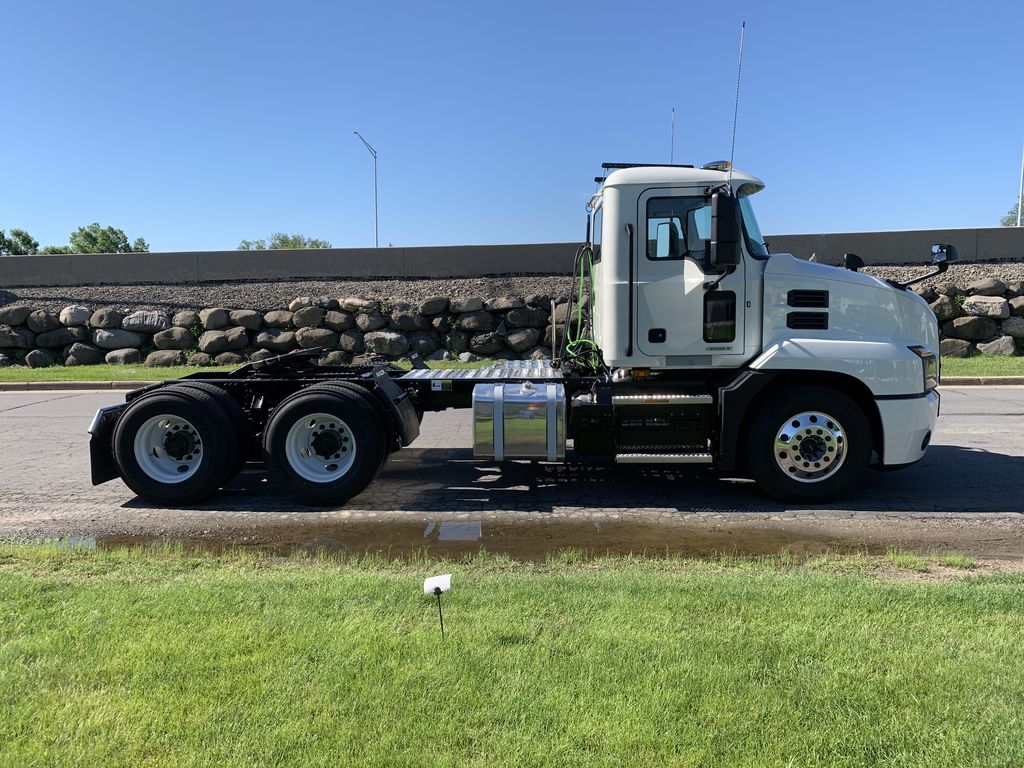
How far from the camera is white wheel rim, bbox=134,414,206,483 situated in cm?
671

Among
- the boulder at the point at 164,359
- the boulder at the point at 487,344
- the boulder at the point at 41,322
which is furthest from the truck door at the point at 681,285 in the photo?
the boulder at the point at 41,322

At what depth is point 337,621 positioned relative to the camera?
3598mm

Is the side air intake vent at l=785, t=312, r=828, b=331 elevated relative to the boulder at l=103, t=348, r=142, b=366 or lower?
elevated

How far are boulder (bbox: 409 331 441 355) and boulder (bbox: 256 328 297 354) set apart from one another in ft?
9.66

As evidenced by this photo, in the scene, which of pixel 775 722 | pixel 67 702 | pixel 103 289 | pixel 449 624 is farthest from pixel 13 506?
pixel 103 289

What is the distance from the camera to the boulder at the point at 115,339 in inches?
748

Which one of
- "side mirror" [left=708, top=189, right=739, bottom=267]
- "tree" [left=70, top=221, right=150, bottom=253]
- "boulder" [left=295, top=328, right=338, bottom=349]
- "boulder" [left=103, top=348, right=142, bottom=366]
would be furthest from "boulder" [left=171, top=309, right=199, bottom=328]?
"tree" [left=70, top=221, right=150, bottom=253]

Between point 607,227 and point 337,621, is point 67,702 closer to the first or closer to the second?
point 337,621

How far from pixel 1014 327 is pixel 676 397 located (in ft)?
50.0

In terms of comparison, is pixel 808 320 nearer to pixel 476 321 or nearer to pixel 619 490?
pixel 619 490

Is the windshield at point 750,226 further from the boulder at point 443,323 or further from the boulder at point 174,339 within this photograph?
the boulder at point 174,339

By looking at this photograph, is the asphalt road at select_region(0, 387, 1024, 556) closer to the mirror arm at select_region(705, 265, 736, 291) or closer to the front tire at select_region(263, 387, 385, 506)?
the front tire at select_region(263, 387, 385, 506)

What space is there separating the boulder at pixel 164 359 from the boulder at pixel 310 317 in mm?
3130

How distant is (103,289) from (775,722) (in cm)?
2219
